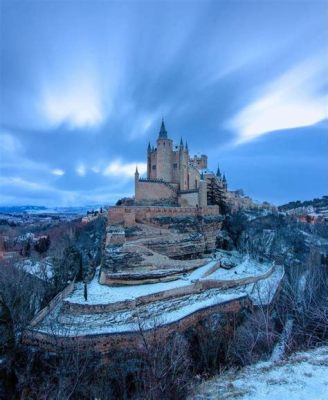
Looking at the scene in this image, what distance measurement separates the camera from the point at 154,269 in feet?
78.5

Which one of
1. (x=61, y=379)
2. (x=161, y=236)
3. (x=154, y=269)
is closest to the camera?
(x=61, y=379)

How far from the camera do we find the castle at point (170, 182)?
34.5 meters

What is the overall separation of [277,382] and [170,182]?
30.6m

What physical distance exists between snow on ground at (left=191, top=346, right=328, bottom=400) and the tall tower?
30341 millimetres

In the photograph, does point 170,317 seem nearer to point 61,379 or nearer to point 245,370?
point 61,379

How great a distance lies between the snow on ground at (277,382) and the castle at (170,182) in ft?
87.9

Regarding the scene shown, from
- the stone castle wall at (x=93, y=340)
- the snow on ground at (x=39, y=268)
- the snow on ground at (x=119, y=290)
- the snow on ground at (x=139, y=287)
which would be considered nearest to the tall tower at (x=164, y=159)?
the snow on ground at (x=139, y=287)

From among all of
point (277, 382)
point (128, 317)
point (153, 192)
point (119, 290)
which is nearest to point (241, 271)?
point (119, 290)

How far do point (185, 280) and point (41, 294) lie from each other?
35.1ft

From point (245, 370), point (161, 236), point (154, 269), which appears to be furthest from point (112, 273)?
point (245, 370)

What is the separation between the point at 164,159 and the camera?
3772 cm

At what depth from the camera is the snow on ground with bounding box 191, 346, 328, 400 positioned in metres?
6.38

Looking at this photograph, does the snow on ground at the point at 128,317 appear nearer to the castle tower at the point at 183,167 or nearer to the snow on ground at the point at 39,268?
the snow on ground at the point at 39,268

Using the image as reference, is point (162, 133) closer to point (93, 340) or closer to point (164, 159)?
point (164, 159)
